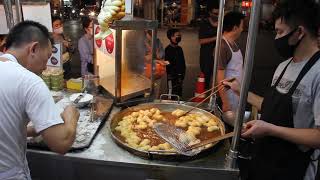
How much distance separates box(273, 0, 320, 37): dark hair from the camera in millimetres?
1958

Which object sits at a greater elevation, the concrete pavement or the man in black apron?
the man in black apron

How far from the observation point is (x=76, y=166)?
2146 millimetres

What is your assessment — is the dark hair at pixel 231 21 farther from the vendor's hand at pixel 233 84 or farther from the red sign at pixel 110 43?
the red sign at pixel 110 43

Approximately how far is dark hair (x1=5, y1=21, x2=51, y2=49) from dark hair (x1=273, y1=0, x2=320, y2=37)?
154cm

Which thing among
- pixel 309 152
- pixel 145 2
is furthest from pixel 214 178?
pixel 145 2

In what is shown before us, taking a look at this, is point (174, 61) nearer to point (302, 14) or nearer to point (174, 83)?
point (174, 83)

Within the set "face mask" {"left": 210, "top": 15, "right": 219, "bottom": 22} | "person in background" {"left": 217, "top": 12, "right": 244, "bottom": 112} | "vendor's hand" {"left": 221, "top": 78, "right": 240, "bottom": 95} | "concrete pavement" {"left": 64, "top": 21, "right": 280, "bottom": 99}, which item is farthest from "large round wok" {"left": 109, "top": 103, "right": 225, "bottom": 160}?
"face mask" {"left": 210, "top": 15, "right": 219, "bottom": 22}

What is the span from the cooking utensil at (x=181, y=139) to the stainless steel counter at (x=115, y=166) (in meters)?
0.08

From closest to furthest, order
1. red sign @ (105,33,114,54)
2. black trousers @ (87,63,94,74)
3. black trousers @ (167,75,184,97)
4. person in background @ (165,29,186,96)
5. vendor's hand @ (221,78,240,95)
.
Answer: vendor's hand @ (221,78,240,95), red sign @ (105,33,114,54), black trousers @ (87,63,94,74), person in background @ (165,29,186,96), black trousers @ (167,75,184,97)

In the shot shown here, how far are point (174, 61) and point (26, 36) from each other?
4.59 metres

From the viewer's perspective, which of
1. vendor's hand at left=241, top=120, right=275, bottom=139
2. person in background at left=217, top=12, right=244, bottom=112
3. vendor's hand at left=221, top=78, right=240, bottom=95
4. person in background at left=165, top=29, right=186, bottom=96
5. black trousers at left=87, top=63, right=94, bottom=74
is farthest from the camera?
person in background at left=165, top=29, right=186, bottom=96

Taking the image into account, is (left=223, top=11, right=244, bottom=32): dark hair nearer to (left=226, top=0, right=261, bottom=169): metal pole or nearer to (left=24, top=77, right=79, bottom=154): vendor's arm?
(left=226, top=0, right=261, bottom=169): metal pole

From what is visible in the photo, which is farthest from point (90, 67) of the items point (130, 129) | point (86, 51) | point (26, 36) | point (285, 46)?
point (285, 46)

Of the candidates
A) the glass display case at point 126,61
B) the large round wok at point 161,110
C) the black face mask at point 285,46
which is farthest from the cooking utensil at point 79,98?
the black face mask at point 285,46
